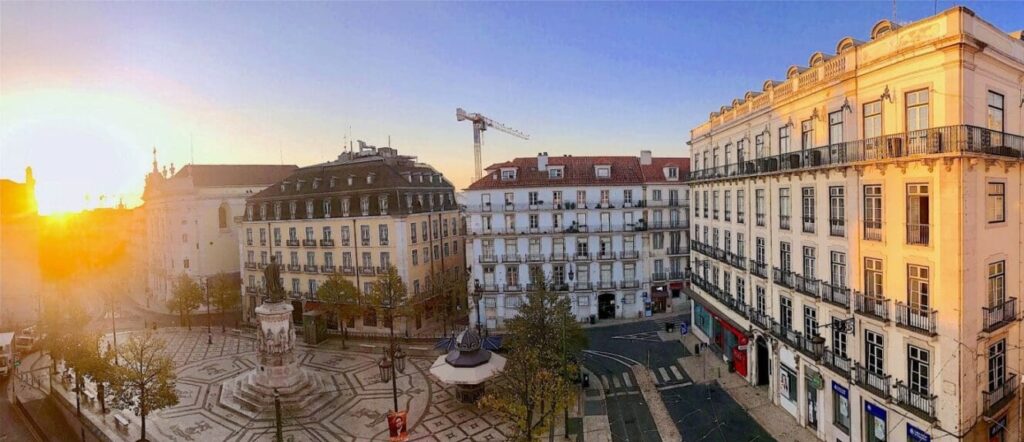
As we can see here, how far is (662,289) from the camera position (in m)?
47.2

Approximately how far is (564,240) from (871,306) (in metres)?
27.3

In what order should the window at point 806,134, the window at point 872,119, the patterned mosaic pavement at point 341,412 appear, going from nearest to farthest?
the window at point 872,119, the window at point 806,134, the patterned mosaic pavement at point 341,412

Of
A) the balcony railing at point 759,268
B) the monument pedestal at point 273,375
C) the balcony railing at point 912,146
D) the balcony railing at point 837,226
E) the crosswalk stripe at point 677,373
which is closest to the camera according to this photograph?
the balcony railing at point 912,146

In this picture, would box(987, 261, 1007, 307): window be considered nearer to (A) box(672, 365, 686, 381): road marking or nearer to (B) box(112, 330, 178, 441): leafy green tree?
(A) box(672, 365, 686, 381): road marking

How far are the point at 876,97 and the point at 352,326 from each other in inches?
1641

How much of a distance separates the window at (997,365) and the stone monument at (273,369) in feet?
99.4

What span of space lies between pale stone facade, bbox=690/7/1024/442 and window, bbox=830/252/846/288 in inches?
3.1

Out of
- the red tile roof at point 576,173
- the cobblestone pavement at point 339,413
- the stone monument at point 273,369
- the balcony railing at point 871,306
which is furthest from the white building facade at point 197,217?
the balcony railing at point 871,306

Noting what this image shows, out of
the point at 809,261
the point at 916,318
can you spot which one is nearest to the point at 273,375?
the point at 809,261

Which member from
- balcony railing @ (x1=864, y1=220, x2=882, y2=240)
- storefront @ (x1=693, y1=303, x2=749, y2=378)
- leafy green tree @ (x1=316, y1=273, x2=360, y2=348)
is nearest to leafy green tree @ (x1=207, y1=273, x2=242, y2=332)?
leafy green tree @ (x1=316, y1=273, x2=360, y2=348)

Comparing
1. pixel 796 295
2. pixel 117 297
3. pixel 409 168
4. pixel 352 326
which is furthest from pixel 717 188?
pixel 117 297

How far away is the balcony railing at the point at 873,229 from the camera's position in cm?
1888

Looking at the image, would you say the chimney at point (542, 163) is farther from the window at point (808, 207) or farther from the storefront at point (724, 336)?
the window at point (808, 207)

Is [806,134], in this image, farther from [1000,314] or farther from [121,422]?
[121,422]
